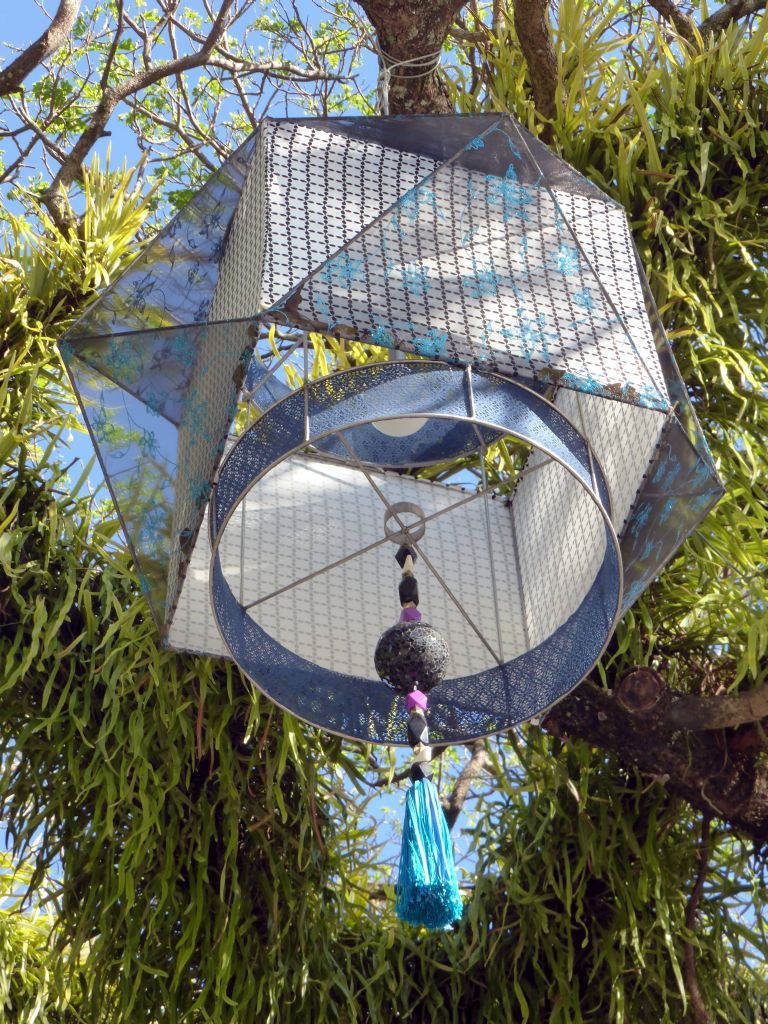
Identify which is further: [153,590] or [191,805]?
[191,805]

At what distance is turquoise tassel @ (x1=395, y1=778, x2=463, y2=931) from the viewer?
1692mm

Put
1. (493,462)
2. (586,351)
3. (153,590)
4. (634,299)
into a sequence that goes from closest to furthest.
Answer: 1. (586,351)
2. (634,299)
3. (153,590)
4. (493,462)

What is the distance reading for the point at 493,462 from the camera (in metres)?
2.88

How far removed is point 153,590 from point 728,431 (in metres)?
1.25

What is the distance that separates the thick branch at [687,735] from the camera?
235 cm

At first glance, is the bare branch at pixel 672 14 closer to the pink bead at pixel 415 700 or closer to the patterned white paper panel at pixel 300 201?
the patterned white paper panel at pixel 300 201

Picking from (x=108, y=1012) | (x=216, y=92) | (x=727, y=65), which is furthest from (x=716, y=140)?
(x=216, y=92)

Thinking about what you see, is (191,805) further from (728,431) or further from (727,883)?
(728,431)

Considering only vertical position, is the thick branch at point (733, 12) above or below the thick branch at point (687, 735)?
above

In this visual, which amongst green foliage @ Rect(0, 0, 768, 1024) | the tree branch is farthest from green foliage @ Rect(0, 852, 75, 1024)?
the tree branch

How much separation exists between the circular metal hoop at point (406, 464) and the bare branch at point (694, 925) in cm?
77

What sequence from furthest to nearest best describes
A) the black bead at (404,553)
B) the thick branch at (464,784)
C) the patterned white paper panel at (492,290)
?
the thick branch at (464,784)
the black bead at (404,553)
the patterned white paper panel at (492,290)

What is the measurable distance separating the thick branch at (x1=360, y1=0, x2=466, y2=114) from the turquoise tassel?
1.32 metres

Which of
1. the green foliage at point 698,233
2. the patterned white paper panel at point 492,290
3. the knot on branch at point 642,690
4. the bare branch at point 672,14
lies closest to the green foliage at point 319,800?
the green foliage at point 698,233
